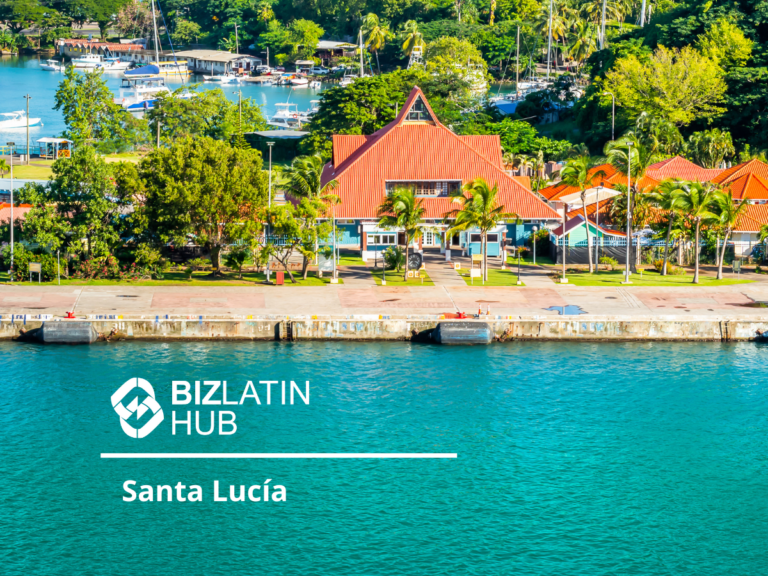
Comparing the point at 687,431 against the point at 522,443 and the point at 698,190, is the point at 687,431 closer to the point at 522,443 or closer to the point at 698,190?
the point at 522,443

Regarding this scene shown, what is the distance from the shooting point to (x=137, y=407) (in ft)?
185

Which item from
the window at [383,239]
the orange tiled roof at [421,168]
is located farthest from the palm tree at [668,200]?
the window at [383,239]

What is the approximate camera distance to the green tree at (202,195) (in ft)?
246

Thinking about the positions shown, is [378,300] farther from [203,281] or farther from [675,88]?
[675,88]

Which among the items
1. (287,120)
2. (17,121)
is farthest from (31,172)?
(287,120)

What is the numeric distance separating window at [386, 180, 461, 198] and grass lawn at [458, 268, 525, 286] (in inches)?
387

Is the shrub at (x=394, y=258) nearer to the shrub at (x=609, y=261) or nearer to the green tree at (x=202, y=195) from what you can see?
the green tree at (x=202, y=195)

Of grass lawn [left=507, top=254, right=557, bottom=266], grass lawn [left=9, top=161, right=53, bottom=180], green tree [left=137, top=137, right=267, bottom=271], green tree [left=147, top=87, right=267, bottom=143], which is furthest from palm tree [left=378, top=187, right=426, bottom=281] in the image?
green tree [left=147, top=87, right=267, bottom=143]

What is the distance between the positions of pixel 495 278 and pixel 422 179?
13705 mm

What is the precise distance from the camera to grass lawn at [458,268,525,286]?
7681 cm

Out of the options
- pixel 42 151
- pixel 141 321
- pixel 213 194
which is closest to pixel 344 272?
pixel 213 194

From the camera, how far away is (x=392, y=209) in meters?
77.2

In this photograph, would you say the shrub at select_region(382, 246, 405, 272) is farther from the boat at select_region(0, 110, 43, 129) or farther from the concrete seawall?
the boat at select_region(0, 110, 43, 129)

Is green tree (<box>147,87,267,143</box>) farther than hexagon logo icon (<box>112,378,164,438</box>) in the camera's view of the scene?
Yes
